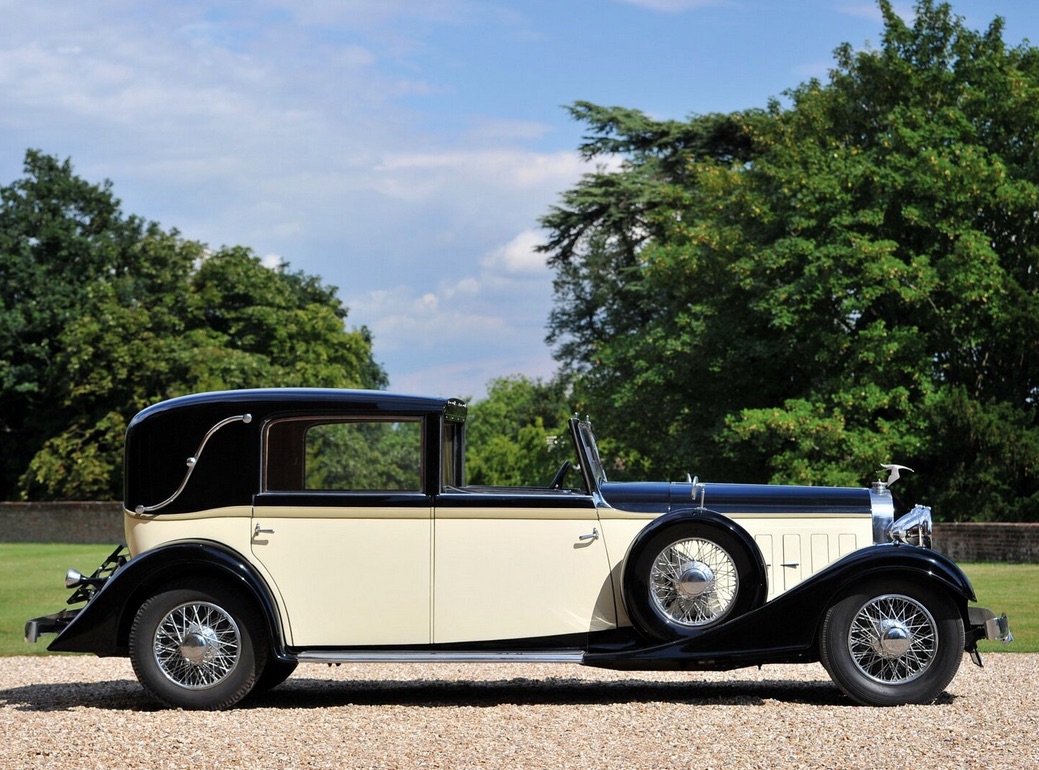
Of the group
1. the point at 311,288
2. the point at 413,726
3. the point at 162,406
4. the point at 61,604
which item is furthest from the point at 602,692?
the point at 311,288

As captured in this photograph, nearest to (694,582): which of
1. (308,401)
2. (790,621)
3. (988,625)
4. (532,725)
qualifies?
(790,621)

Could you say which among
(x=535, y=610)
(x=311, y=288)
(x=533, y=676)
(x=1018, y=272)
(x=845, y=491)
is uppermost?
(x=311, y=288)

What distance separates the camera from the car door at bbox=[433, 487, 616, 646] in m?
8.67

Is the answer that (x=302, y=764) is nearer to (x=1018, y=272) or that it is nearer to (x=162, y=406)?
(x=162, y=406)

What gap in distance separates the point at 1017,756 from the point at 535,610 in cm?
311

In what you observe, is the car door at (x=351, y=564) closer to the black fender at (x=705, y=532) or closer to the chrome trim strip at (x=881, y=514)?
the black fender at (x=705, y=532)

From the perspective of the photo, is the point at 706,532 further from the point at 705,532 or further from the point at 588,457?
the point at 588,457

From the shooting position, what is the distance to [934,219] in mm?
27672

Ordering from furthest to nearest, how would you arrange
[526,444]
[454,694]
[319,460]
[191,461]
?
[526,444], [319,460], [454,694], [191,461]

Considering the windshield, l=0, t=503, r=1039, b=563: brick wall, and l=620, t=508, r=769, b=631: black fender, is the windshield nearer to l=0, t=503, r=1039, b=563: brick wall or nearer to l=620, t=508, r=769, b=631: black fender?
l=620, t=508, r=769, b=631: black fender

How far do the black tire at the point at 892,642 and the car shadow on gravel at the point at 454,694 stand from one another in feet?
0.83

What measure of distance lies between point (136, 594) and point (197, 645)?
0.53 metres

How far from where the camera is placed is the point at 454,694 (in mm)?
9430

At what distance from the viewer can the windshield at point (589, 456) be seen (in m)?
8.88
